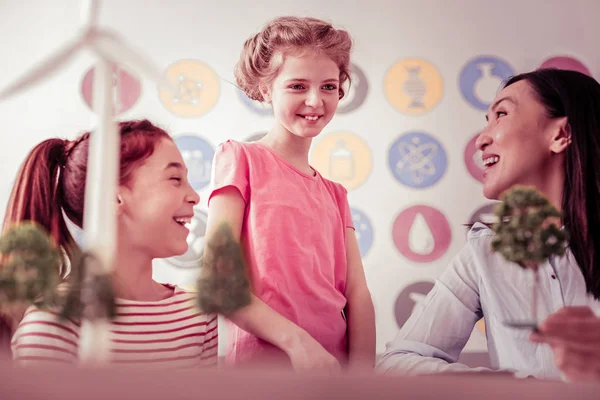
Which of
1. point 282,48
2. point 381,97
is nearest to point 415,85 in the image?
point 381,97

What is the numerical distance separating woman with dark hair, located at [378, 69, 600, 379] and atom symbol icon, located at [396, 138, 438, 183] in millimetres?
68

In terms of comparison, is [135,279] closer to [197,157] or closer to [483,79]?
[197,157]

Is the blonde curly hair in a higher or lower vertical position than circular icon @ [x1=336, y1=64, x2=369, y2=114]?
higher

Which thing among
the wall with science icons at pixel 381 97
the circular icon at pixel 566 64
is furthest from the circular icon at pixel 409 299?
the circular icon at pixel 566 64

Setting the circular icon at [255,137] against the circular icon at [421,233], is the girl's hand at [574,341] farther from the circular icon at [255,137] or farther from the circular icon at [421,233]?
the circular icon at [255,137]

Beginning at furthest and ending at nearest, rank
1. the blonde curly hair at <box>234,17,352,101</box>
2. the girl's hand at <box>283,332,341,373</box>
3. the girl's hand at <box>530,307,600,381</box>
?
the blonde curly hair at <box>234,17,352,101</box>
the girl's hand at <box>283,332,341,373</box>
the girl's hand at <box>530,307,600,381</box>

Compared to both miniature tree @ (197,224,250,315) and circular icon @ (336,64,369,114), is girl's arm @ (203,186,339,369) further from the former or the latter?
circular icon @ (336,64,369,114)

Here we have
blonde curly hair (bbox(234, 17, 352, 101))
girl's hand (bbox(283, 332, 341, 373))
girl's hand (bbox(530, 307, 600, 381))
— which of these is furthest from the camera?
blonde curly hair (bbox(234, 17, 352, 101))

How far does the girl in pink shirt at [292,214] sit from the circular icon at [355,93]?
14 millimetres

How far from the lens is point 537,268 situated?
30.5 inches

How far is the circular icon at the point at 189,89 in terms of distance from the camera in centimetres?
90

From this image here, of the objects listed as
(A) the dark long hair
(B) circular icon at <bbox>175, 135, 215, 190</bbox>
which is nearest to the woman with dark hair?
(A) the dark long hair

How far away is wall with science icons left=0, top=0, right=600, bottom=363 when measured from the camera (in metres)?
0.89

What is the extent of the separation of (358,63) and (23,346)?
540 millimetres
